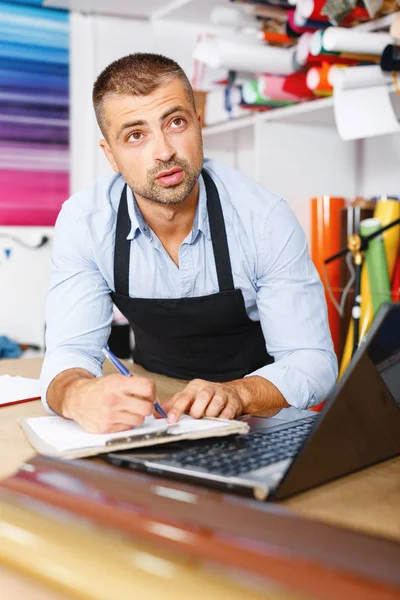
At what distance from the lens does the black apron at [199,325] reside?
1.66 meters

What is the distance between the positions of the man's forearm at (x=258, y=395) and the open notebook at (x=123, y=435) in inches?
5.6

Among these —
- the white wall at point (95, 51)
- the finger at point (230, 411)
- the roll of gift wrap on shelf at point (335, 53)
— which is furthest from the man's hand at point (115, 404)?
the white wall at point (95, 51)

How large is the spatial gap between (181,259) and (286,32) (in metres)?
1.17

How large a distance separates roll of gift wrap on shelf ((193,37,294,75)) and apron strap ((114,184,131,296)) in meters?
0.98

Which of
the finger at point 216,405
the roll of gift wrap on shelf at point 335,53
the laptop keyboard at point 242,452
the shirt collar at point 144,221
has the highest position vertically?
the roll of gift wrap on shelf at point 335,53

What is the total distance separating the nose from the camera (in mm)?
1523

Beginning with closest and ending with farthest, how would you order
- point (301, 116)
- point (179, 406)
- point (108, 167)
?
point (179, 406)
point (301, 116)
point (108, 167)

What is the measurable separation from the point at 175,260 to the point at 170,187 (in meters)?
0.21

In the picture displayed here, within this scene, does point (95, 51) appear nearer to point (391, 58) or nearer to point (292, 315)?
point (391, 58)

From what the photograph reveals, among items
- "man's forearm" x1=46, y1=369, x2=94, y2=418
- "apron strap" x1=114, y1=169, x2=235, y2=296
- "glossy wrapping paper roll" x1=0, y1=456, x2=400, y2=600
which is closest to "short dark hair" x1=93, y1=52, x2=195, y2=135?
"apron strap" x1=114, y1=169, x2=235, y2=296

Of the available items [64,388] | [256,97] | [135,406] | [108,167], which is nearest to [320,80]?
[256,97]

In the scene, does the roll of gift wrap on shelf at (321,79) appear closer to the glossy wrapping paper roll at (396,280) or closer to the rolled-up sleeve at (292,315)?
the glossy wrapping paper roll at (396,280)

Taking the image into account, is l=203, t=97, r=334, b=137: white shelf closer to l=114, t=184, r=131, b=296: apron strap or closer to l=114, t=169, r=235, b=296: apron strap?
l=114, t=169, r=235, b=296: apron strap

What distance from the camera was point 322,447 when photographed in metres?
0.77
